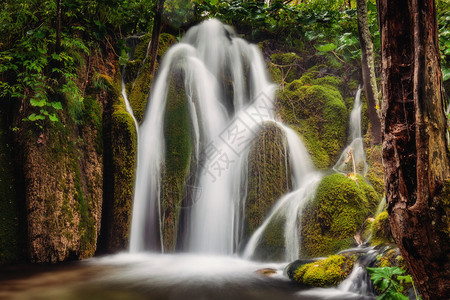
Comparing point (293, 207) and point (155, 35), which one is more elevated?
point (155, 35)

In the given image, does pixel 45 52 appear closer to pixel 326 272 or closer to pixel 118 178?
pixel 118 178

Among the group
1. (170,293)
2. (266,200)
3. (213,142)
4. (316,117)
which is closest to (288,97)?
(316,117)

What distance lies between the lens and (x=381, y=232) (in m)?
4.07

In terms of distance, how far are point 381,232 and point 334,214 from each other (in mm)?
979

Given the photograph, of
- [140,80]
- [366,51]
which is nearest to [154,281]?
[366,51]

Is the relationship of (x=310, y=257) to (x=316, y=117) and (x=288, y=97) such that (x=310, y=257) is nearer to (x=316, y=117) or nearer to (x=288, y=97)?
(x=316, y=117)

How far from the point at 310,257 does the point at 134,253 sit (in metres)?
3.40

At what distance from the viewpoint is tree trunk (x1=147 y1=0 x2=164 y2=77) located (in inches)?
258

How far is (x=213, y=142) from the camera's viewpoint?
733 cm

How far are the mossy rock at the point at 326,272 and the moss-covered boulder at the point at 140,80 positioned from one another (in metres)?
5.00

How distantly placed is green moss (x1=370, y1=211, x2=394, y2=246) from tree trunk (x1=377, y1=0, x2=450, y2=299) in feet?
9.07

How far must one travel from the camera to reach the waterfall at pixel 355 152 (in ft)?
22.1

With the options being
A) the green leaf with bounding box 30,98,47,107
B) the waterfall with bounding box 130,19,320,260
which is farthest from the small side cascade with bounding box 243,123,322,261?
the green leaf with bounding box 30,98,47,107

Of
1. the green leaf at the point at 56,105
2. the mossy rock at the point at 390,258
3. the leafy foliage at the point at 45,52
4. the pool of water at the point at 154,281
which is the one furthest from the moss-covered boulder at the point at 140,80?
the mossy rock at the point at 390,258
